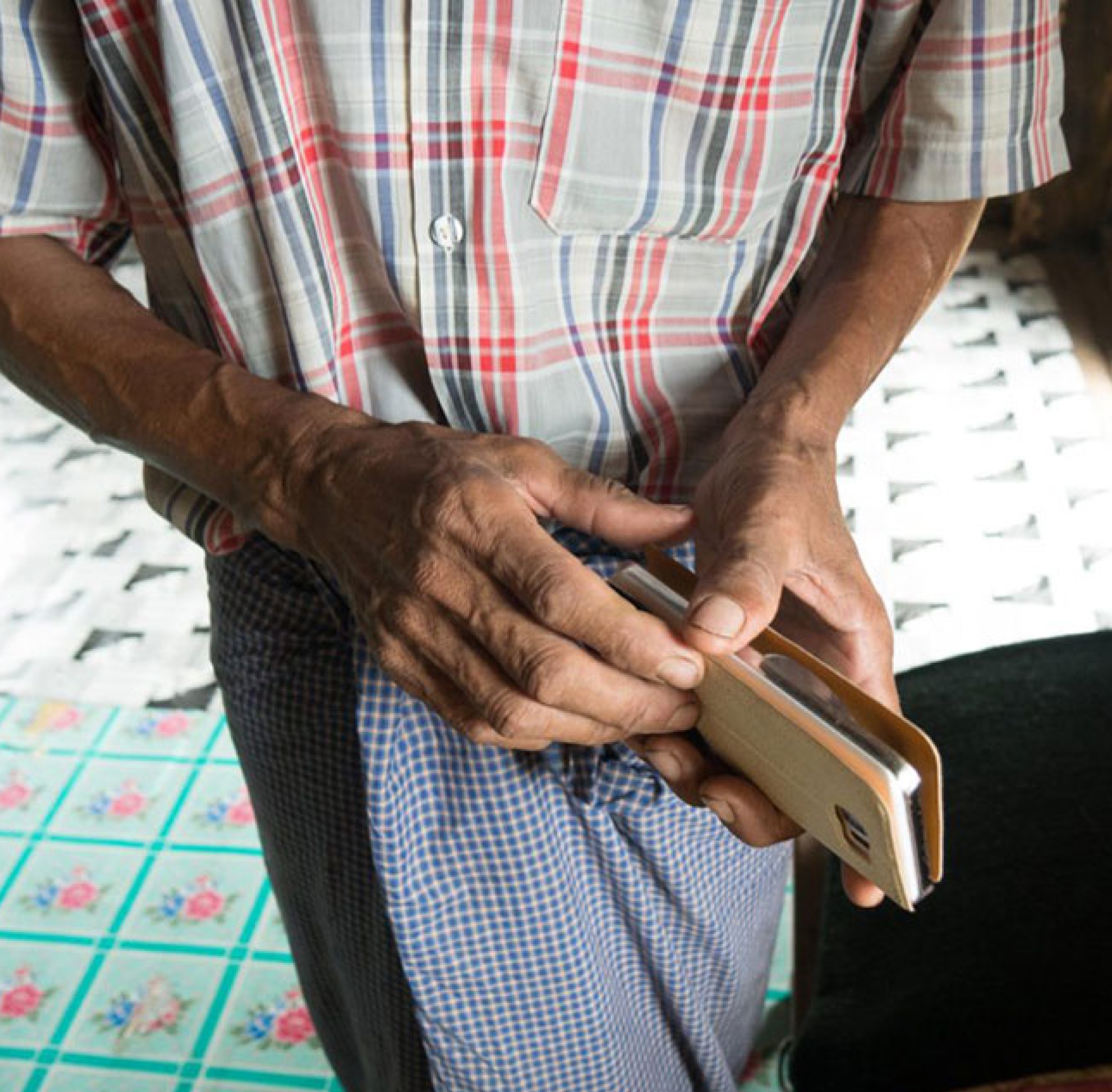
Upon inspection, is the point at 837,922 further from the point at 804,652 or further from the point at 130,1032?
the point at 130,1032

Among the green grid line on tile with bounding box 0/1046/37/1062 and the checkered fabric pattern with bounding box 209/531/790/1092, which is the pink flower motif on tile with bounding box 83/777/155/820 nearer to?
the green grid line on tile with bounding box 0/1046/37/1062

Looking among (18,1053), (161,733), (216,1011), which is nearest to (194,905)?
(216,1011)

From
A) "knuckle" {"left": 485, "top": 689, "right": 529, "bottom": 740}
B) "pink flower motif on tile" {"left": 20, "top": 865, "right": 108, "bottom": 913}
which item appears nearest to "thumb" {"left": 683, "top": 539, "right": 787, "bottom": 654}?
"knuckle" {"left": 485, "top": 689, "right": 529, "bottom": 740}

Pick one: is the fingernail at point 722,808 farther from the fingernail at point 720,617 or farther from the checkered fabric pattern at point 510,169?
the checkered fabric pattern at point 510,169

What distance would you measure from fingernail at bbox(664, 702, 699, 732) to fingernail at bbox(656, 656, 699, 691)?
0.16 ft

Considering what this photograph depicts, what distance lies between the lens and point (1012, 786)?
130 cm

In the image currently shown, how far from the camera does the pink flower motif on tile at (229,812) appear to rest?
228 centimetres

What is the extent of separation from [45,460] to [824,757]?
3.13 meters

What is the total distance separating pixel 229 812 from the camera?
2.30 meters

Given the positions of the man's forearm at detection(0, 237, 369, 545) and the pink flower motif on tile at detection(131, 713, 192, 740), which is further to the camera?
the pink flower motif on tile at detection(131, 713, 192, 740)

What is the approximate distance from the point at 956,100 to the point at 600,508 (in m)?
0.40

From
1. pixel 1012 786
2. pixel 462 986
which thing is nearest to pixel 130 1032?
pixel 462 986

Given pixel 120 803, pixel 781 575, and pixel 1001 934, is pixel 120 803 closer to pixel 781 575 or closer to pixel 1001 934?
pixel 1001 934

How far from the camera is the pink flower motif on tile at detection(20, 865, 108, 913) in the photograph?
7.10 feet
